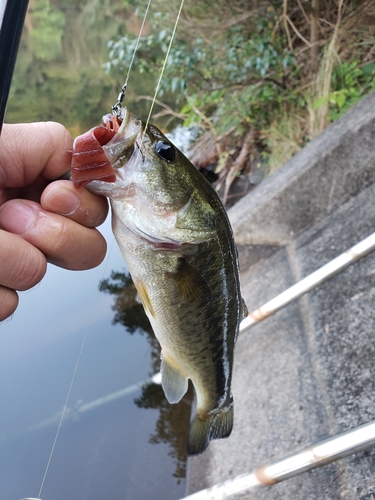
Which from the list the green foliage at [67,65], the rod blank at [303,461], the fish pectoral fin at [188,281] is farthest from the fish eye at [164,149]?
the green foliage at [67,65]

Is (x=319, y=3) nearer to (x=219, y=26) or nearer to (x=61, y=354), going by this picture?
(x=219, y=26)

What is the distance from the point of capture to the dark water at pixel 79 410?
7.57 feet

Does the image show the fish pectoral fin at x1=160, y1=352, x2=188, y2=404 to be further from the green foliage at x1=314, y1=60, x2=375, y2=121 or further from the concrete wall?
the green foliage at x1=314, y1=60, x2=375, y2=121

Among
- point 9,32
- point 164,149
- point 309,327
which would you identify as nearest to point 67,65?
point 309,327

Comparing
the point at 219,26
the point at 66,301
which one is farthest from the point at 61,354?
the point at 219,26

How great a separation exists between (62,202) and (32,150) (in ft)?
0.58

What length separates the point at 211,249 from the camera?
1.47 metres

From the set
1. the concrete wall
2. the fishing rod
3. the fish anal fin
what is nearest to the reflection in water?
the concrete wall

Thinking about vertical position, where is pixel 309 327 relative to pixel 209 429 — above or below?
below

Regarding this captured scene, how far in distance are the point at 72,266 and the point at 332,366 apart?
1.83 metres

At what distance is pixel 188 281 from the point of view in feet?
4.80

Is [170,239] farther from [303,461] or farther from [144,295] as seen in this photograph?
[303,461]

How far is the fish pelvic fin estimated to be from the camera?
1780 millimetres

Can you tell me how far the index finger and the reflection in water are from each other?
6.53 feet
